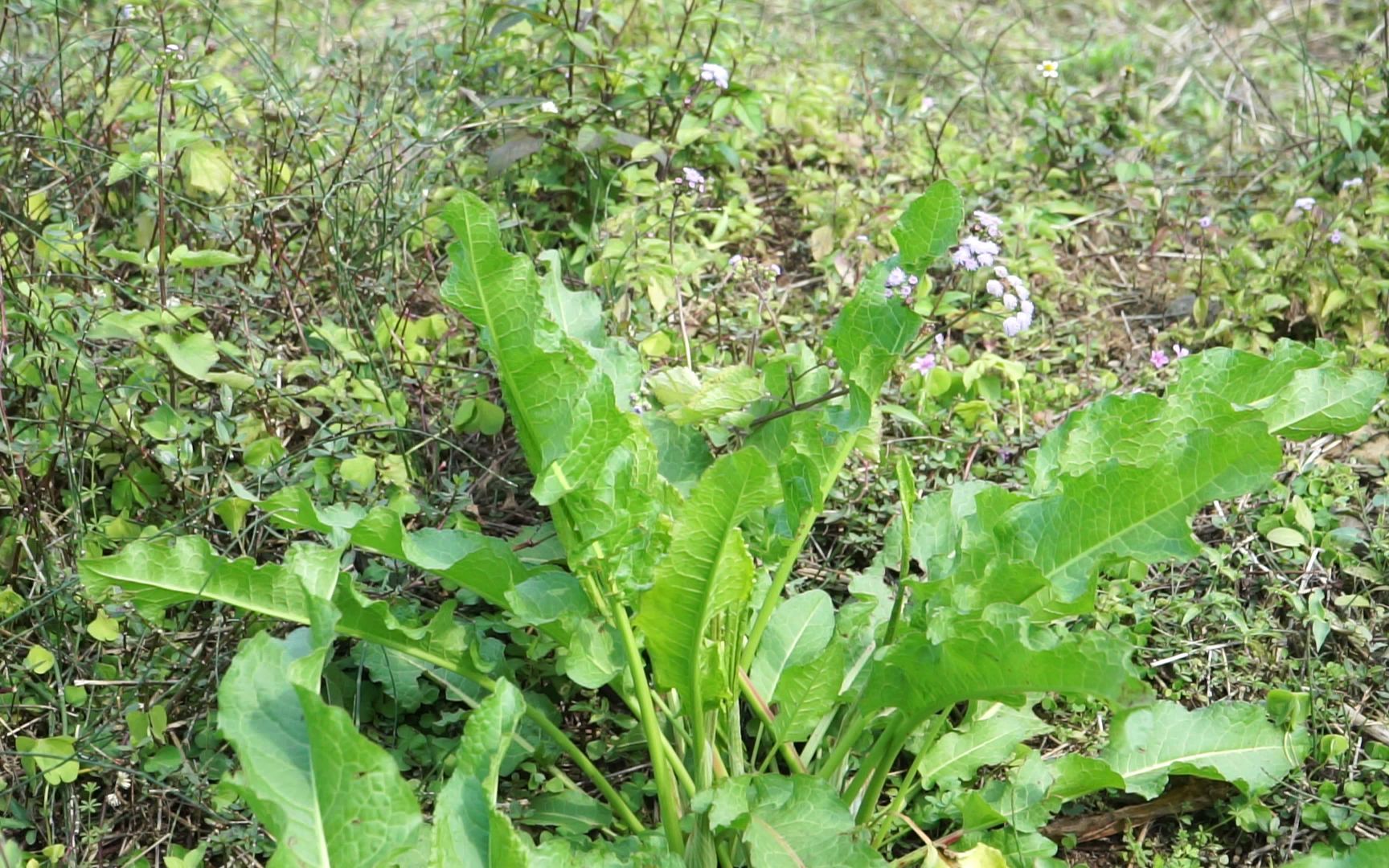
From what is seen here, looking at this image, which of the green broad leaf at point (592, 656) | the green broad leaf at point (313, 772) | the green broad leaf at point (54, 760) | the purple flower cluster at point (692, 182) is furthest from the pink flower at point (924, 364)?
the green broad leaf at point (54, 760)

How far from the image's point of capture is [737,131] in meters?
3.56

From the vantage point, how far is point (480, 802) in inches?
64.5

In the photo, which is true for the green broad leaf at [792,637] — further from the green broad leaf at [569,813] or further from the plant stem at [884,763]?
the green broad leaf at [569,813]

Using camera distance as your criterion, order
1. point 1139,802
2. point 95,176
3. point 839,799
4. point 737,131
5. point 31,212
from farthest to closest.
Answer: point 737,131, point 95,176, point 31,212, point 1139,802, point 839,799

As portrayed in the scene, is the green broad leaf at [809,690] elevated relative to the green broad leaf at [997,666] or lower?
Result: lower

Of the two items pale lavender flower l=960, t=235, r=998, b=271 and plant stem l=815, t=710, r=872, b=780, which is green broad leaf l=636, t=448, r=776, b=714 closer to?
plant stem l=815, t=710, r=872, b=780

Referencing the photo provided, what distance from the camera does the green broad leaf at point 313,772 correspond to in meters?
1.58

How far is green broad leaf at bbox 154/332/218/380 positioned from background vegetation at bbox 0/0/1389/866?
1 centimetres

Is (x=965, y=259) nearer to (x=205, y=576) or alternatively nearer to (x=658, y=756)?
(x=658, y=756)

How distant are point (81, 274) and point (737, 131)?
1.74 metres

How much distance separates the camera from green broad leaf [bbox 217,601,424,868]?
5.19 ft

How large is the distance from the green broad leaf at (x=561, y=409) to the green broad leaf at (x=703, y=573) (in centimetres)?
10

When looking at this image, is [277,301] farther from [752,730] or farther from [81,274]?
[752,730]

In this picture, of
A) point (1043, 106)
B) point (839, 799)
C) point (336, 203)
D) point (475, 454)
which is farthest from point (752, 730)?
point (1043, 106)
